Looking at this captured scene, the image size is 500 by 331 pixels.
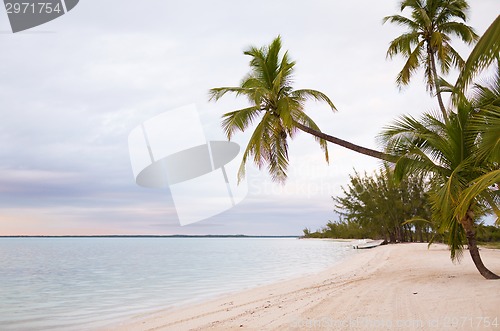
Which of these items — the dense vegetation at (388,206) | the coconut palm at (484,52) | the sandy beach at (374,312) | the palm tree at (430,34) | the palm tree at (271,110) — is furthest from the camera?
the dense vegetation at (388,206)

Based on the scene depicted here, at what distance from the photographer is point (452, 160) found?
26.9ft

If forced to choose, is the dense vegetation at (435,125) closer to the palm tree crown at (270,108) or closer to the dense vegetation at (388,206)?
the palm tree crown at (270,108)

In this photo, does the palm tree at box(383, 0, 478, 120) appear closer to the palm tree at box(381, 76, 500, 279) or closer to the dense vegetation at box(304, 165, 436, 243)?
the palm tree at box(381, 76, 500, 279)

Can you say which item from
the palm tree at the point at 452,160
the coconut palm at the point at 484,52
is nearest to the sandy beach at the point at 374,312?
the palm tree at the point at 452,160

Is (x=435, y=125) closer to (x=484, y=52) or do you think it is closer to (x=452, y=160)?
(x=452, y=160)

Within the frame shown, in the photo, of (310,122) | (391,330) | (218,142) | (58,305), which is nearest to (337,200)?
(218,142)

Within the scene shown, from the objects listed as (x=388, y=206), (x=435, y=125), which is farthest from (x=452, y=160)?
(x=388, y=206)

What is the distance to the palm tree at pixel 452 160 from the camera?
7527mm

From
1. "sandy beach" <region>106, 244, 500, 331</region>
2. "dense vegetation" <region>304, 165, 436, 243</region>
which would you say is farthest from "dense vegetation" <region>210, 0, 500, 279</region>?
"dense vegetation" <region>304, 165, 436, 243</region>

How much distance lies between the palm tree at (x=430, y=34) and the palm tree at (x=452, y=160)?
268 inches

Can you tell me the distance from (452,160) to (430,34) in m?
8.43

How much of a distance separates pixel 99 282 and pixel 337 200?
1233 inches

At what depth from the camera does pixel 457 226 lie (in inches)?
335

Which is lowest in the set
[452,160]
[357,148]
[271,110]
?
[452,160]
